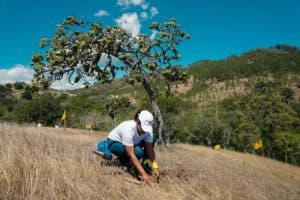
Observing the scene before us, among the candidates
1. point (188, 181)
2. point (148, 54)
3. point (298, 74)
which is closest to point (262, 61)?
point (298, 74)


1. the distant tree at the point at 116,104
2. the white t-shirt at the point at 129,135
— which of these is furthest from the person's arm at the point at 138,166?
the distant tree at the point at 116,104

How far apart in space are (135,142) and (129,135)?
402 mm

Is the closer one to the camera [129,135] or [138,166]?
[138,166]

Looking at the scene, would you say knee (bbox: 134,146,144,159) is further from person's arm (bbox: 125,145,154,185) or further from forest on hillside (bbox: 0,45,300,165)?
forest on hillside (bbox: 0,45,300,165)

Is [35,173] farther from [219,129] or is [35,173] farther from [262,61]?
[262,61]

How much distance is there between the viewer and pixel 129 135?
6391 mm

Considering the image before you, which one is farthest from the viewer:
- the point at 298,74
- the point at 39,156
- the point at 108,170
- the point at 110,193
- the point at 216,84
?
the point at 216,84

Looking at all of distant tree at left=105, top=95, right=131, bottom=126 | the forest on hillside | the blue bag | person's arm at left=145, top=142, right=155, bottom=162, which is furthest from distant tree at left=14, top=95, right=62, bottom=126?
person's arm at left=145, top=142, right=155, bottom=162

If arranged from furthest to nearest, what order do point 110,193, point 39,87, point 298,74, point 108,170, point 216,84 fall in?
point 216,84 < point 298,74 < point 39,87 < point 108,170 < point 110,193

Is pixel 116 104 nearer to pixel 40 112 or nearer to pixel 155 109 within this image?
pixel 40 112

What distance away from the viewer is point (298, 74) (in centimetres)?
15762

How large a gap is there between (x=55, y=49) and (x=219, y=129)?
31838 millimetres

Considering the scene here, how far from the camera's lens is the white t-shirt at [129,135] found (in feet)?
20.9

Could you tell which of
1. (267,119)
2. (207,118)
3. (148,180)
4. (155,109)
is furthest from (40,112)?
(148,180)
